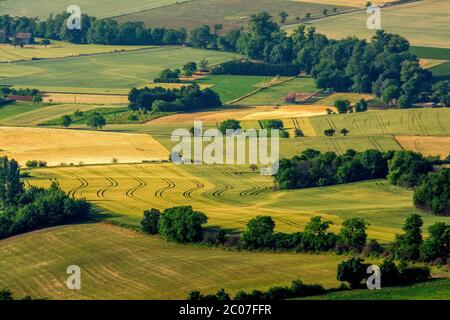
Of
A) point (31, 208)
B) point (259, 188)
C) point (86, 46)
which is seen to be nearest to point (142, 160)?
point (259, 188)

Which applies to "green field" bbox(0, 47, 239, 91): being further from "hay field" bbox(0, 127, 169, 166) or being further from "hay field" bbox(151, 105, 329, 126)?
"hay field" bbox(0, 127, 169, 166)

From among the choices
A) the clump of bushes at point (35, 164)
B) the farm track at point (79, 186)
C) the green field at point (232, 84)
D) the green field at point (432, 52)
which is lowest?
the farm track at point (79, 186)

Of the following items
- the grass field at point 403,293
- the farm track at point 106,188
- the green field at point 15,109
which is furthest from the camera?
the green field at point 15,109

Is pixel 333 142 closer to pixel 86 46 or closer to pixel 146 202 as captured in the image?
pixel 146 202

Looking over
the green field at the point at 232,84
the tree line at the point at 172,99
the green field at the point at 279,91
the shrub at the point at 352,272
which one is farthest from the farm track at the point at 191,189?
the green field at the point at 232,84

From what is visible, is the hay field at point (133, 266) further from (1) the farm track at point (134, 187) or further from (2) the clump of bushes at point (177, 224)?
(1) the farm track at point (134, 187)

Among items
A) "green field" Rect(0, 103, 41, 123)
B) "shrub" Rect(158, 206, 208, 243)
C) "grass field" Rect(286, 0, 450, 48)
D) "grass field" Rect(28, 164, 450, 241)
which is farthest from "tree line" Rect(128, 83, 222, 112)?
"shrub" Rect(158, 206, 208, 243)

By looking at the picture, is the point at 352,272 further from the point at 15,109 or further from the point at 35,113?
the point at 15,109

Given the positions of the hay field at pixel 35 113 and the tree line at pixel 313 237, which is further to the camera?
the hay field at pixel 35 113
